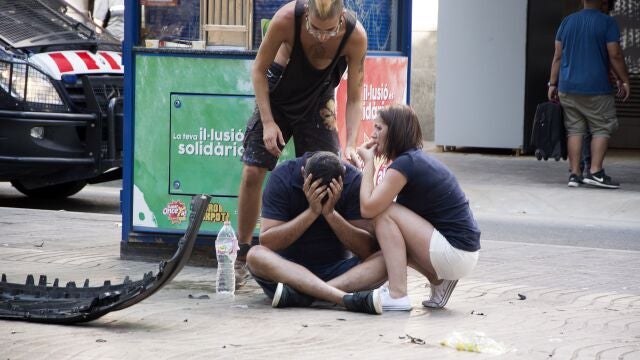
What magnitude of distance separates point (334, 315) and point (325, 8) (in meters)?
1.47

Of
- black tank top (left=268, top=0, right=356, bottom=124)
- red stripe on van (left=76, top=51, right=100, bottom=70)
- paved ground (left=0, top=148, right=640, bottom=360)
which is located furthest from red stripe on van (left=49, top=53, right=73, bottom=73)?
black tank top (left=268, top=0, right=356, bottom=124)

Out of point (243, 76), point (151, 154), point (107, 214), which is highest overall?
point (243, 76)

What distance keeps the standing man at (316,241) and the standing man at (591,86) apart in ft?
19.4

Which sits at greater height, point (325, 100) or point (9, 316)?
point (325, 100)

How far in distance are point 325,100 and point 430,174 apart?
90cm

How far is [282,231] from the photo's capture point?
6270mm

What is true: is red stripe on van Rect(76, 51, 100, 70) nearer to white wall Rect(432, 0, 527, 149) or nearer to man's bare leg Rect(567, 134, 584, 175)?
man's bare leg Rect(567, 134, 584, 175)

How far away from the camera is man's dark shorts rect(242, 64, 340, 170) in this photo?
6.88 meters

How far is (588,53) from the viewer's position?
12016 millimetres

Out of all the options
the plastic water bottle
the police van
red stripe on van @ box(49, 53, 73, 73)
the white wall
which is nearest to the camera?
the plastic water bottle

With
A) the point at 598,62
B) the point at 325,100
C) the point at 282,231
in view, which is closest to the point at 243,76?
the point at 325,100

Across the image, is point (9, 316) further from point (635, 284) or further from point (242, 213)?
point (635, 284)

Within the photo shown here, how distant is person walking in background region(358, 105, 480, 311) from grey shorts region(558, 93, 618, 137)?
5.85m

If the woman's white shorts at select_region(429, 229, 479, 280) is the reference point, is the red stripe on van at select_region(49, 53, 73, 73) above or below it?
above
